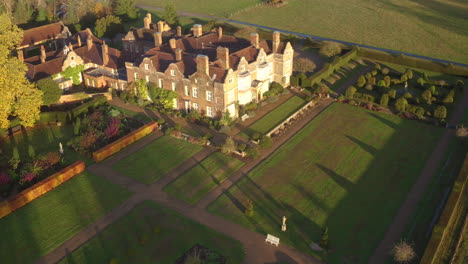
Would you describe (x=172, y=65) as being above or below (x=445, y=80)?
above

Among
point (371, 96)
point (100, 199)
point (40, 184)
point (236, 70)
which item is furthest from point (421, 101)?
point (40, 184)

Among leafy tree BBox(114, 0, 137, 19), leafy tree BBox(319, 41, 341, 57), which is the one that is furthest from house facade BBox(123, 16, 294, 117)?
leafy tree BBox(114, 0, 137, 19)

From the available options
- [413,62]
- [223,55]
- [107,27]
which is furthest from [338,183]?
[107,27]

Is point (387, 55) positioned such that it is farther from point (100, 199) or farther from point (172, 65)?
point (100, 199)

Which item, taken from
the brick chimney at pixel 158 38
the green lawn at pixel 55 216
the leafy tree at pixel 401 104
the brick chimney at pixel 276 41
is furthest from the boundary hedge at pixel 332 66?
the green lawn at pixel 55 216

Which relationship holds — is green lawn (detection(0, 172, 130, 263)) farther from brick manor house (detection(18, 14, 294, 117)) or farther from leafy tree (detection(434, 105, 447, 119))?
leafy tree (detection(434, 105, 447, 119))

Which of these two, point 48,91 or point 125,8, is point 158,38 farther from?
point 125,8
